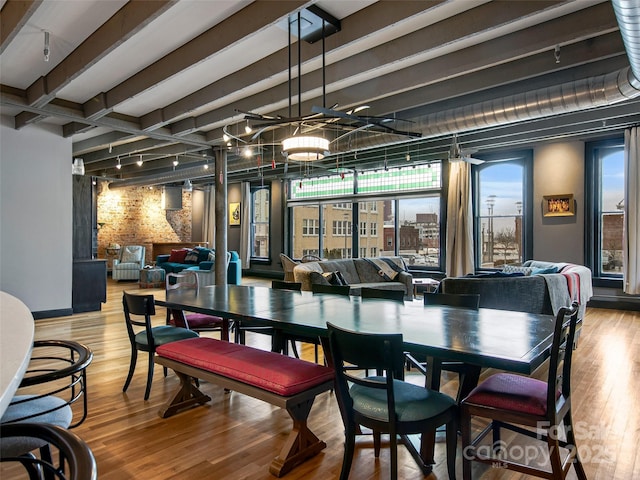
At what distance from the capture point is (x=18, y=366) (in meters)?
0.84

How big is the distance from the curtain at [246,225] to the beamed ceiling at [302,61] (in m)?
5.78

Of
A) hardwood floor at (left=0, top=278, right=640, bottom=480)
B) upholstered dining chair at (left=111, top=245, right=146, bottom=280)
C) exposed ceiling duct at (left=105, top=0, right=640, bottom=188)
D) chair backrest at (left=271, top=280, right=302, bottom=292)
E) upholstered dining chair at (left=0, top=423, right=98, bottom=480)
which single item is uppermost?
exposed ceiling duct at (left=105, top=0, right=640, bottom=188)

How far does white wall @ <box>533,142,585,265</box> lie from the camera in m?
7.50

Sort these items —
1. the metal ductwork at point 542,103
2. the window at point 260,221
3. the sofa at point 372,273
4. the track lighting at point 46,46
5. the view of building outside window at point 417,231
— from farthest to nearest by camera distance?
the window at point 260,221 < the view of building outside window at point 417,231 < the sofa at point 372,273 < the metal ductwork at point 542,103 < the track lighting at point 46,46

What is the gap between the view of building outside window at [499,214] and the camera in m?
8.40

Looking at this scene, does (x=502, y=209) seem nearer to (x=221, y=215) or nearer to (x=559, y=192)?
(x=559, y=192)

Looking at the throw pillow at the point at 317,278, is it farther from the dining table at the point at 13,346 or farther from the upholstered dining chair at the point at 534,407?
the dining table at the point at 13,346

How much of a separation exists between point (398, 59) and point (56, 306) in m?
6.17

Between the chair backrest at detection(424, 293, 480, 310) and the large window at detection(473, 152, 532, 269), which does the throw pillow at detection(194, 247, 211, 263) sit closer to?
the large window at detection(473, 152, 532, 269)

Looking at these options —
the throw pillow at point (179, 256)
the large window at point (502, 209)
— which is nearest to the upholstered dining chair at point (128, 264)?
the throw pillow at point (179, 256)

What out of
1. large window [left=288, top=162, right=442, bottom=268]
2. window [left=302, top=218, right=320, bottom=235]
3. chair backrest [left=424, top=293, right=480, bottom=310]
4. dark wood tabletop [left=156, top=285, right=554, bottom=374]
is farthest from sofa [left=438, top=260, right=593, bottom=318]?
window [left=302, top=218, right=320, bottom=235]

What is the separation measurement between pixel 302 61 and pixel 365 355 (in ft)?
9.88

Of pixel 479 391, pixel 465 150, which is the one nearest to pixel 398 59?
pixel 479 391

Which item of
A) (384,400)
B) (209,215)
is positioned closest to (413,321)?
(384,400)
